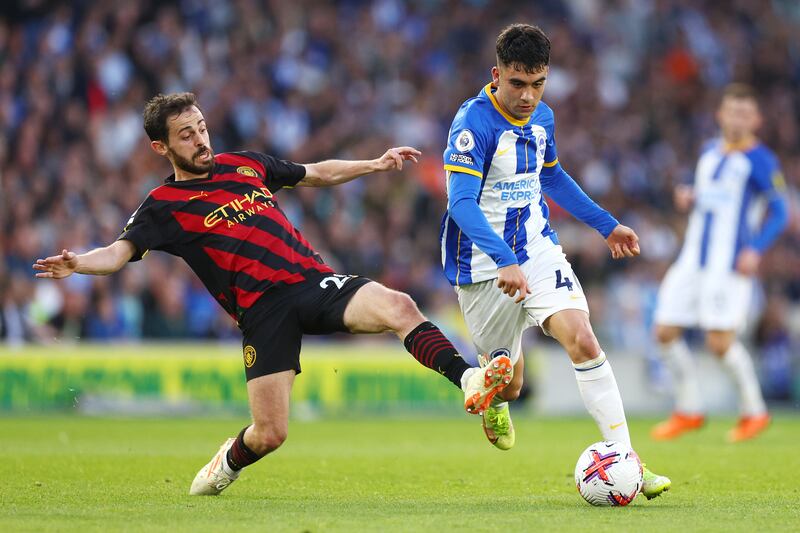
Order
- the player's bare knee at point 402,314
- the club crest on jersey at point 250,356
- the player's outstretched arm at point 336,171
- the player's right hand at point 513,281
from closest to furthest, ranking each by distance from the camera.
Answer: the player's right hand at point 513,281, the player's bare knee at point 402,314, the club crest on jersey at point 250,356, the player's outstretched arm at point 336,171

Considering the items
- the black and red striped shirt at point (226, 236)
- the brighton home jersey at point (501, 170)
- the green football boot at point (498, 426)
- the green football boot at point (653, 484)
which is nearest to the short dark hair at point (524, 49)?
the brighton home jersey at point (501, 170)

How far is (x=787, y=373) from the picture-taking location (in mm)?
17281

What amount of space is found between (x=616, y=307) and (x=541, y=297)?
11.6m

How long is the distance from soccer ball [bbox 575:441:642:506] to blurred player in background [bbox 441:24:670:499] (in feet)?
0.63

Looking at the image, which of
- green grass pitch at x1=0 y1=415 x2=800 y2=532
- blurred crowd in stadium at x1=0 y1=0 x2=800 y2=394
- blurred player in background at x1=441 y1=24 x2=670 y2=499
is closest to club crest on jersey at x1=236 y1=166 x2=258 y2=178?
blurred player in background at x1=441 y1=24 x2=670 y2=499

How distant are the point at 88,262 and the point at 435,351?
1.95 metres

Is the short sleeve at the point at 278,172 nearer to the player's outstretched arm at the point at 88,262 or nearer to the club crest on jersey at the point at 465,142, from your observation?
the player's outstretched arm at the point at 88,262

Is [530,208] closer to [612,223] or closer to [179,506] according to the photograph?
[612,223]

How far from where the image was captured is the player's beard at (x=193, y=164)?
7.24 m

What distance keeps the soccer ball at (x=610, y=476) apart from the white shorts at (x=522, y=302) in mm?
879

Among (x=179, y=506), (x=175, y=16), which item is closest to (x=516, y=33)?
(x=179, y=506)

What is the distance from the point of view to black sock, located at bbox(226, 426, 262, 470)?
7.09 m

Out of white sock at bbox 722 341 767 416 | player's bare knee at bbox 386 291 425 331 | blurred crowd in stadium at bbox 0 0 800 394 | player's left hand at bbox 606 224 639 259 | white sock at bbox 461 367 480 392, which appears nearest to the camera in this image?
white sock at bbox 461 367 480 392

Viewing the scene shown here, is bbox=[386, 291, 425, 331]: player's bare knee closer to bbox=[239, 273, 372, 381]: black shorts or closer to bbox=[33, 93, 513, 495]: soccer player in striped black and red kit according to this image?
bbox=[33, 93, 513, 495]: soccer player in striped black and red kit
